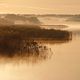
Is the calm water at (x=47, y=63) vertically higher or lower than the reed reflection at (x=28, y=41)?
lower

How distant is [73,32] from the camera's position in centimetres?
126

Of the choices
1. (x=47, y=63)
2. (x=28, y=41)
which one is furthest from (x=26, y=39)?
(x=47, y=63)

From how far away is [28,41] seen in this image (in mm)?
1265

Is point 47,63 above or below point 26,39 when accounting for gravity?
below

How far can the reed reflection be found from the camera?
4.08 ft

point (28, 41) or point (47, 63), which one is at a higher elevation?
point (28, 41)

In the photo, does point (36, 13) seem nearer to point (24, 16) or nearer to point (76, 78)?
point (24, 16)

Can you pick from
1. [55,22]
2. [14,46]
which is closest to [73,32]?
[55,22]

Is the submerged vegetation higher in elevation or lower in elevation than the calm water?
higher

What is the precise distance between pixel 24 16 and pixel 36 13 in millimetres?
81

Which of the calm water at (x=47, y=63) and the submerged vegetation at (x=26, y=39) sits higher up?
the submerged vegetation at (x=26, y=39)

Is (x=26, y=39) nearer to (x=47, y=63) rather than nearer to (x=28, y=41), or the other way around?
(x=28, y=41)

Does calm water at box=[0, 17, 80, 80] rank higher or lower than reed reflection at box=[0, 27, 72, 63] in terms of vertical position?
lower

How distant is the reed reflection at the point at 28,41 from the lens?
1.24 metres
